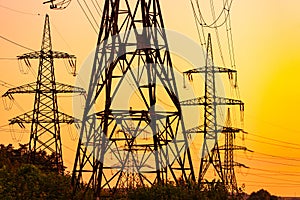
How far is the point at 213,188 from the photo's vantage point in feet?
159

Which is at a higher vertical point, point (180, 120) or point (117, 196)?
point (180, 120)

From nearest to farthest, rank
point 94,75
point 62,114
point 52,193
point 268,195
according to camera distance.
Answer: point 94,75, point 52,193, point 62,114, point 268,195

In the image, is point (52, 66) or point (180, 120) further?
point (52, 66)

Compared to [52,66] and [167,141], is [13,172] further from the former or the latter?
[52,66]

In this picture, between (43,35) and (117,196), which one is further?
(43,35)

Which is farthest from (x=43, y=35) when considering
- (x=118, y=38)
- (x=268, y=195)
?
(x=268, y=195)

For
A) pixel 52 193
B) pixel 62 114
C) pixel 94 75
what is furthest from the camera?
pixel 62 114

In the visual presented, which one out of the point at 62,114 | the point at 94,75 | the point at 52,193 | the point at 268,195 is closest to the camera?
the point at 94,75

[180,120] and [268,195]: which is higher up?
[268,195]

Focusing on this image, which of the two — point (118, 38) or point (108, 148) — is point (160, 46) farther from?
point (108, 148)

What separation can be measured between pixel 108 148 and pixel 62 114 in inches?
867

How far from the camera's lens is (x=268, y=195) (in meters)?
182

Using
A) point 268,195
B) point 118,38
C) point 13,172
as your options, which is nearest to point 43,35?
point 13,172

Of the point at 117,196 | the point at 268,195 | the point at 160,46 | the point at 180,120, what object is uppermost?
the point at 268,195
